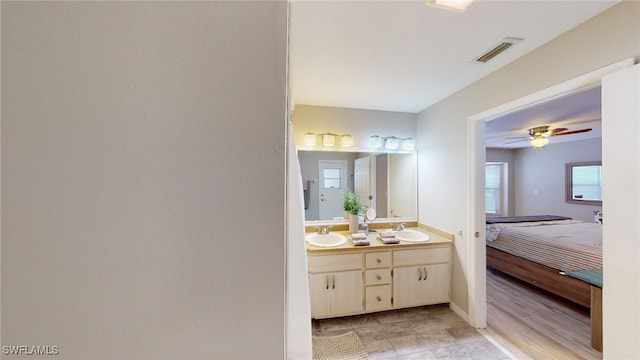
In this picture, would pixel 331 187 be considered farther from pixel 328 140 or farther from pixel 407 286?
pixel 407 286

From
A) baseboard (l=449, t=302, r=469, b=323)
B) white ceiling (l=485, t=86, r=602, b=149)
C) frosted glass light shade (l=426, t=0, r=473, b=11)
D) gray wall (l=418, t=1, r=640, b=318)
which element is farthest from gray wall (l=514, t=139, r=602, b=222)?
frosted glass light shade (l=426, t=0, r=473, b=11)

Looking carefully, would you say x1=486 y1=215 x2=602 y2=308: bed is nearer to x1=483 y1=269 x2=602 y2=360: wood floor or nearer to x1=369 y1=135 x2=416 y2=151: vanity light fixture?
x1=483 y1=269 x2=602 y2=360: wood floor

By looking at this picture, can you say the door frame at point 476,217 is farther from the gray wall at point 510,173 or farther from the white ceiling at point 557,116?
the gray wall at point 510,173

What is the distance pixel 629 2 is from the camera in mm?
1157

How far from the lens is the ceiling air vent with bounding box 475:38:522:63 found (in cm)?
153

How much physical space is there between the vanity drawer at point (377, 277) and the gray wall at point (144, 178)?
2104mm

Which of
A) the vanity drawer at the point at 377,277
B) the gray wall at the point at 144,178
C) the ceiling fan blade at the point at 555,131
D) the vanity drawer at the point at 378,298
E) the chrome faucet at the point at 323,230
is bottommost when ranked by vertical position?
the vanity drawer at the point at 378,298

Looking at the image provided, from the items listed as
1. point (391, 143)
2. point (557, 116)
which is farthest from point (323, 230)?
point (557, 116)

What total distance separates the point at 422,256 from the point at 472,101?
1537 mm

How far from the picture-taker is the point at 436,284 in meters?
2.50

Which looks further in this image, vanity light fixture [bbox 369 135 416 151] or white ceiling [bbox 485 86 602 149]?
vanity light fixture [bbox 369 135 416 151]

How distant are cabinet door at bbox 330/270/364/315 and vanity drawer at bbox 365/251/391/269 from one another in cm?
13

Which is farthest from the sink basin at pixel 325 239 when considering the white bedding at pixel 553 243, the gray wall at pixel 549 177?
the gray wall at pixel 549 177

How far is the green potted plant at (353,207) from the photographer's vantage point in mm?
2803
